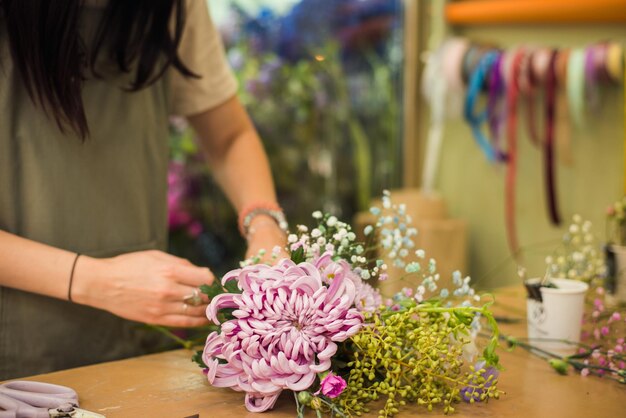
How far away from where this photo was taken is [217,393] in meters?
1.06

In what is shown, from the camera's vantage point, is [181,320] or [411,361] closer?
[411,361]

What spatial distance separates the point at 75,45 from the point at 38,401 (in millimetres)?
624

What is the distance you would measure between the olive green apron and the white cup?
77 cm

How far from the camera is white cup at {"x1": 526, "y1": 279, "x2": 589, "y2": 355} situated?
4.00 feet

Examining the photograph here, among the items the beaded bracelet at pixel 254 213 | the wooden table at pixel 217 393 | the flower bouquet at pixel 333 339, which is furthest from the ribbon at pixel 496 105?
the flower bouquet at pixel 333 339

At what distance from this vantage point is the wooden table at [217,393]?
100 centimetres

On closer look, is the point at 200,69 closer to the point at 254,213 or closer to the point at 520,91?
the point at 254,213

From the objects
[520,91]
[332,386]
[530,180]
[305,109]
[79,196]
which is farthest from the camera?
[305,109]

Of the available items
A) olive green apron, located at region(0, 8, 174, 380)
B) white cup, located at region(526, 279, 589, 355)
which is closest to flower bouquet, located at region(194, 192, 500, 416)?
white cup, located at region(526, 279, 589, 355)

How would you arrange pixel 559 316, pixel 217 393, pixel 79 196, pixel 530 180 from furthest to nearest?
pixel 530 180
pixel 79 196
pixel 559 316
pixel 217 393

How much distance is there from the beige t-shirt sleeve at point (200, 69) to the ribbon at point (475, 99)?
1.45 m

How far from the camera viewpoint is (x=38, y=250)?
1.19 m

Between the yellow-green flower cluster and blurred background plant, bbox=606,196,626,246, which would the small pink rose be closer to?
the yellow-green flower cluster

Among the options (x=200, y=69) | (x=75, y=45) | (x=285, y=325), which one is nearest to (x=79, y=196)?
(x=75, y=45)
